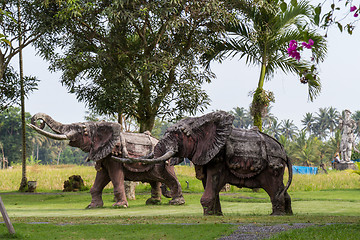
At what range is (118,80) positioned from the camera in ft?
71.0

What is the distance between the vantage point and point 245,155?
10211 millimetres

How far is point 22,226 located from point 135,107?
43.1ft

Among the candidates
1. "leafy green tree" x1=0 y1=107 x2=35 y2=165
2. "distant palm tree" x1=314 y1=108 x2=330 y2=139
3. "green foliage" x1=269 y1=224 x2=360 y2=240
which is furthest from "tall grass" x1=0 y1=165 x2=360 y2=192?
"distant palm tree" x1=314 y1=108 x2=330 y2=139

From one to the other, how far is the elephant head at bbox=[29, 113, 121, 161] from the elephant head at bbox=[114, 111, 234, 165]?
11.4 ft

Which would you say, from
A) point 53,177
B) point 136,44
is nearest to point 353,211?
point 136,44

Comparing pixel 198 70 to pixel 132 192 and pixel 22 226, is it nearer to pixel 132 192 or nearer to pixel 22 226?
pixel 132 192

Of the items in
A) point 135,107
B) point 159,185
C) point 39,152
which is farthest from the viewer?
point 39,152

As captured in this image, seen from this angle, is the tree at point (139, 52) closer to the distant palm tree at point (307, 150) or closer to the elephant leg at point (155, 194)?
the elephant leg at point (155, 194)

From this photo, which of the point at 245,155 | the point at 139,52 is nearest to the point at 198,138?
the point at 245,155

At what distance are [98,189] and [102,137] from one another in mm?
1532

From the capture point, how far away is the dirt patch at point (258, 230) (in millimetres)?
7133

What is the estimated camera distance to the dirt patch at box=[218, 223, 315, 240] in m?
7.13

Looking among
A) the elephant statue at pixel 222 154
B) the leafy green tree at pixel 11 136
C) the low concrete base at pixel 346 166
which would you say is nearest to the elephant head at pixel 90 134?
the elephant statue at pixel 222 154

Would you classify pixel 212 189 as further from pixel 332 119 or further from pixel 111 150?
pixel 332 119
